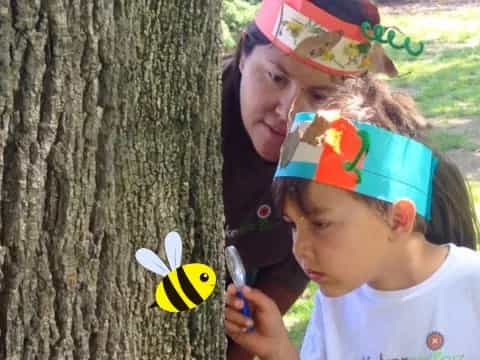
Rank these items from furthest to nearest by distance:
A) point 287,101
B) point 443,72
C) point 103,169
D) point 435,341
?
point 443,72
point 287,101
point 435,341
point 103,169

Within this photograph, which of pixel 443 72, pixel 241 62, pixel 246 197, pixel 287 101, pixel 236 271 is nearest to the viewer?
pixel 236 271

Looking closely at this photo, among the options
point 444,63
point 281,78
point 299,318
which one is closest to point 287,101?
point 281,78

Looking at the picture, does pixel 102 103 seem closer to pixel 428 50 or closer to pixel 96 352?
pixel 96 352

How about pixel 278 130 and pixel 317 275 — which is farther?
pixel 278 130

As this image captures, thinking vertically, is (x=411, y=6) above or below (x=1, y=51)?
above

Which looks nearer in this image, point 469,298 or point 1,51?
point 1,51

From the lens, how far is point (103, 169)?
139cm

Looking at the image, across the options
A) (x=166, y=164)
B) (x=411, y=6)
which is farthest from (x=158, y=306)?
(x=411, y=6)

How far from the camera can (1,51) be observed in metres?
1.23

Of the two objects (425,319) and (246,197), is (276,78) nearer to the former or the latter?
(246,197)

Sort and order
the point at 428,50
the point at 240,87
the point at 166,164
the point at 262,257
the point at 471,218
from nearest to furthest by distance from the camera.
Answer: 1. the point at 166,164
2. the point at 471,218
3. the point at 240,87
4. the point at 262,257
5. the point at 428,50

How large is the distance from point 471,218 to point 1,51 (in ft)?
4.15

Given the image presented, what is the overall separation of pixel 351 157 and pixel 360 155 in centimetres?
2

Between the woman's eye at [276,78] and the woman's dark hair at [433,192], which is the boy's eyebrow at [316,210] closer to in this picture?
the woman's dark hair at [433,192]
